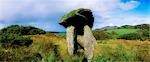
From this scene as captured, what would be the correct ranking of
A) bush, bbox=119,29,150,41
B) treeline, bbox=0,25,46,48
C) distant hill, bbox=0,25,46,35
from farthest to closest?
bush, bbox=119,29,150,41, distant hill, bbox=0,25,46,35, treeline, bbox=0,25,46,48

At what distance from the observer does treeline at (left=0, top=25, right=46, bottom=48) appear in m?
25.2

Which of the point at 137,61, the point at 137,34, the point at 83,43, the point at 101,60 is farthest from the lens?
the point at 137,34

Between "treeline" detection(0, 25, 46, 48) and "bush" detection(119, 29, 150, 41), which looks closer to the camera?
"treeline" detection(0, 25, 46, 48)

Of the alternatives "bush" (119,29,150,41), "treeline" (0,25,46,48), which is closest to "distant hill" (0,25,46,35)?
"treeline" (0,25,46,48)

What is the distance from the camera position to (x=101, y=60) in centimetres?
1073

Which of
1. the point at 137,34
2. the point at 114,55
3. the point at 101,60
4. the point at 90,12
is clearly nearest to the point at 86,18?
the point at 90,12

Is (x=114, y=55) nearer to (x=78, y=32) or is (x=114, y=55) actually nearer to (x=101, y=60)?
(x=78, y=32)

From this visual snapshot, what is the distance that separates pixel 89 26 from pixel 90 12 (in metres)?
0.78

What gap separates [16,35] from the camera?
98.2 feet

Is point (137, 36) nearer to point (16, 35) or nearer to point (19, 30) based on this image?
point (19, 30)

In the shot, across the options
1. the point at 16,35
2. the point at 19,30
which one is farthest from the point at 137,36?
the point at 16,35

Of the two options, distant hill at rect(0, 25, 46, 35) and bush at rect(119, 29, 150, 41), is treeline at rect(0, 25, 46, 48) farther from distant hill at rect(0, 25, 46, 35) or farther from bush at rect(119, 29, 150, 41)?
bush at rect(119, 29, 150, 41)

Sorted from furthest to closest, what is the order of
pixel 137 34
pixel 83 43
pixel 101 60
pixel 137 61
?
pixel 137 34
pixel 83 43
pixel 137 61
pixel 101 60

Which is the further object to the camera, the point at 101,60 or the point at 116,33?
the point at 116,33
